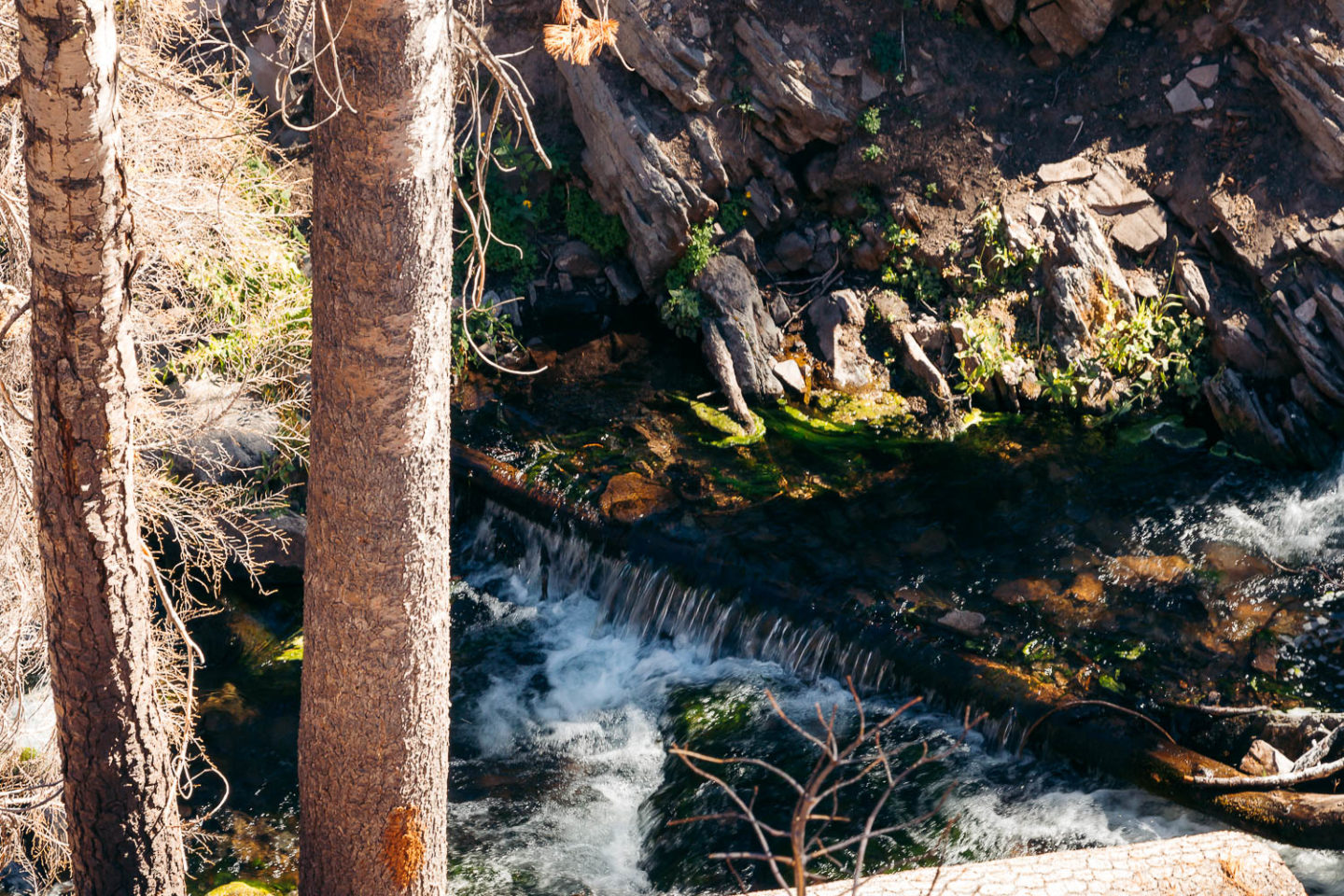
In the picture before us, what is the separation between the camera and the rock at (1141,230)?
10.0m

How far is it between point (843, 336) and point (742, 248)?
136cm

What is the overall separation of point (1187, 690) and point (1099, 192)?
17.6 ft

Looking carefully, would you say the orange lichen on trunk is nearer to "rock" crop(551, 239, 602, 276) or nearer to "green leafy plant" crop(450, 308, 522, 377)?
"green leafy plant" crop(450, 308, 522, 377)

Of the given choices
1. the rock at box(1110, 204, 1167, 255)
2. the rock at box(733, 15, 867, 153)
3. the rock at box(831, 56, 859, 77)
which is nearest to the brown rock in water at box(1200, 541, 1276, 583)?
the rock at box(1110, 204, 1167, 255)

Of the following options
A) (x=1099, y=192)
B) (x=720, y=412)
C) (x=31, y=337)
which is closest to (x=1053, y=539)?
(x=720, y=412)

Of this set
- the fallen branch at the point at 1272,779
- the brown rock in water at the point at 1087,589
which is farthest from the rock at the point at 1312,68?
the fallen branch at the point at 1272,779

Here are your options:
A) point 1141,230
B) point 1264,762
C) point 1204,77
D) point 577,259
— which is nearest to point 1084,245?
point 1141,230

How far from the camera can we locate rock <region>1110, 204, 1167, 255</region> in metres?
10.0

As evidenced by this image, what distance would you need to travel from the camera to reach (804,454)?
361 inches

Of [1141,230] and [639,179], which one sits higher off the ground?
[639,179]

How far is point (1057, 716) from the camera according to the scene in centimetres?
659

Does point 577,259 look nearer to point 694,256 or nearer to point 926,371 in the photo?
point 694,256

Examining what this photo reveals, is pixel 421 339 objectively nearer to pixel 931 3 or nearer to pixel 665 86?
pixel 665 86

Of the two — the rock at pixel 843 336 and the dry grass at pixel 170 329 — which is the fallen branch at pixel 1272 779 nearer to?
the rock at pixel 843 336
